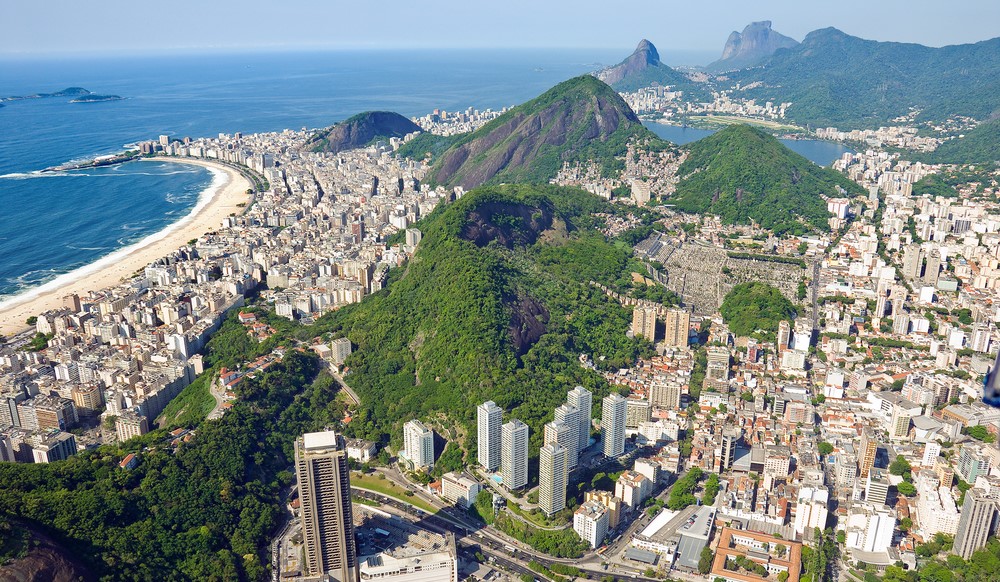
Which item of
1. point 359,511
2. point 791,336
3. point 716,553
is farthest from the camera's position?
point 791,336

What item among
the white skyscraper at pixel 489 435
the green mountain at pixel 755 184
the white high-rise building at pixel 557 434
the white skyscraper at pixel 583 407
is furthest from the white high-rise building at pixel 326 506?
the green mountain at pixel 755 184

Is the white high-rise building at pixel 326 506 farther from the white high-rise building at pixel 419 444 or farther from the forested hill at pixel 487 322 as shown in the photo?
the forested hill at pixel 487 322

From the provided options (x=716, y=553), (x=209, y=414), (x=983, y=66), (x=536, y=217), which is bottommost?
(x=716, y=553)

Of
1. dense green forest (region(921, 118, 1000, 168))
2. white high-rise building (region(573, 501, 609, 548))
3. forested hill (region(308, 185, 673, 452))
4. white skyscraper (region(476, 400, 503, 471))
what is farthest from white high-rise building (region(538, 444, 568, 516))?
dense green forest (region(921, 118, 1000, 168))

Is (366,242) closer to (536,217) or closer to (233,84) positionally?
(536,217)

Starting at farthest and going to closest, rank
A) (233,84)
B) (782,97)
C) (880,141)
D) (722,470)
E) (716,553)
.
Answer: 1. (233,84)
2. (782,97)
3. (880,141)
4. (722,470)
5. (716,553)

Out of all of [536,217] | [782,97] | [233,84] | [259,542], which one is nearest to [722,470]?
[259,542]

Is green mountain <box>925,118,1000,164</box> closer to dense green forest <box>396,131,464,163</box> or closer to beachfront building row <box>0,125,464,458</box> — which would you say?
dense green forest <box>396,131,464,163</box>
